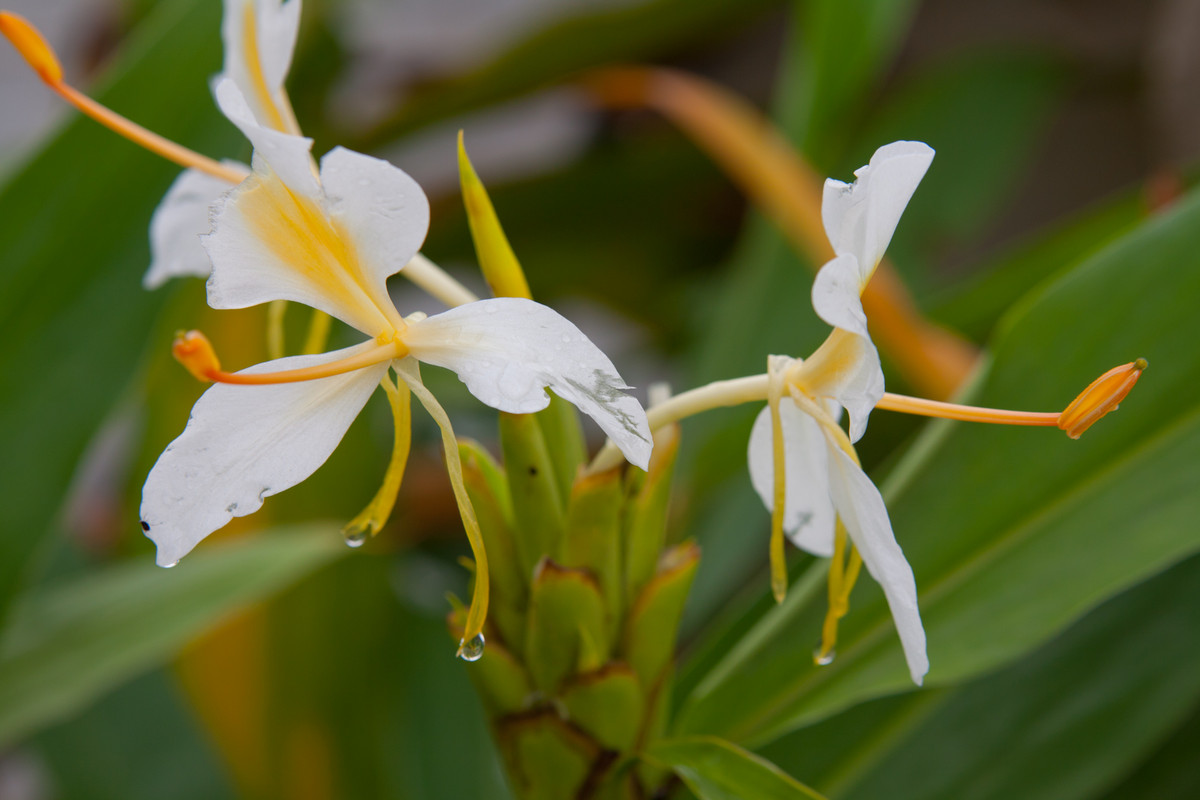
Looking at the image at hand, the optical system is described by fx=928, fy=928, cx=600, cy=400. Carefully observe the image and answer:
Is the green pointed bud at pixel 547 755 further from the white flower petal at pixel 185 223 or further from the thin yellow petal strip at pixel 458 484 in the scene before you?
the white flower petal at pixel 185 223

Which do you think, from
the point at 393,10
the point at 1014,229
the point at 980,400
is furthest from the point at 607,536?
the point at 393,10

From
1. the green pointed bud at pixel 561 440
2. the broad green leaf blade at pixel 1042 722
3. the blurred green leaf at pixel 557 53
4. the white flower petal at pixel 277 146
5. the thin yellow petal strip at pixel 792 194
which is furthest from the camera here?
the blurred green leaf at pixel 557 53

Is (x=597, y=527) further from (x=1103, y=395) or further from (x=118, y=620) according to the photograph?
(x=118, y=620)

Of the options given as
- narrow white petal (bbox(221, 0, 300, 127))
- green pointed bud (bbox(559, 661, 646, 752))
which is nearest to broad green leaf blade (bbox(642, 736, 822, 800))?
green pointed bud (bbox(559, 661, 646, 752))

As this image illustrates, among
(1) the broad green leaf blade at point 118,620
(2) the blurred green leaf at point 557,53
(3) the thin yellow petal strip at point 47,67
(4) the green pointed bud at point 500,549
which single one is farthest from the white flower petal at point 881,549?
(2) the blurred green leaf at point 557,53

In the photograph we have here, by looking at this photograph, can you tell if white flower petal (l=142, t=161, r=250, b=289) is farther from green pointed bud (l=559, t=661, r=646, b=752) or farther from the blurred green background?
green pointed bud (l=559, t=661, r=646, b=752)

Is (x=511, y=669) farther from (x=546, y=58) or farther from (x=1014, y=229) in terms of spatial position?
(x=1014, y=229)
